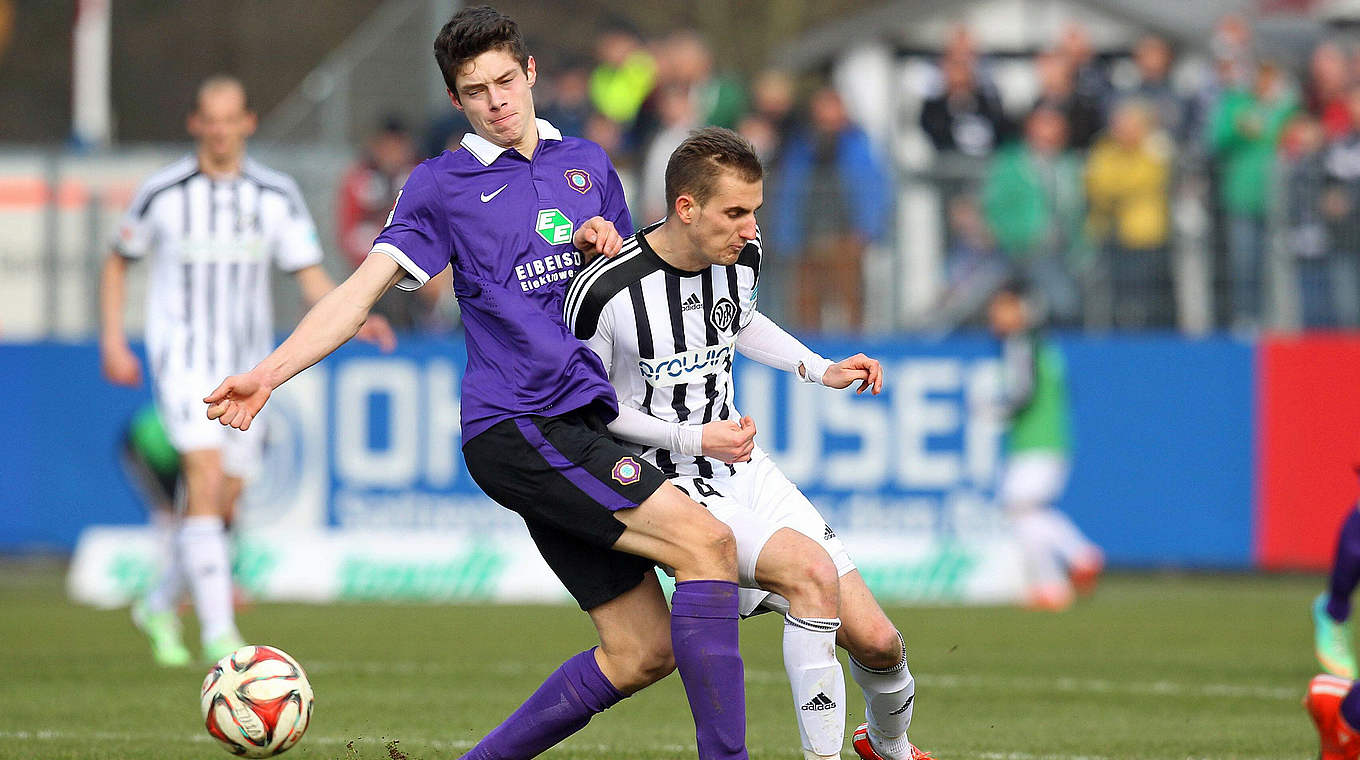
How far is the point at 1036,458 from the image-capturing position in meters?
14.0

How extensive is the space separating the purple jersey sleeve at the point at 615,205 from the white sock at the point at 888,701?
1.47 metres

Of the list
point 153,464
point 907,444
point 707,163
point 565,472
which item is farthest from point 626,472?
point 907,444

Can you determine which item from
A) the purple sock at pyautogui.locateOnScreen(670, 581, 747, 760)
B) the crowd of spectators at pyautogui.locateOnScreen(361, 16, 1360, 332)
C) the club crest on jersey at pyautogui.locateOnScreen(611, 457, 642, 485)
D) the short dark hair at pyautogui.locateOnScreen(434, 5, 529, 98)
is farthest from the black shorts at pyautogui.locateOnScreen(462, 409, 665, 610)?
the crowd of spectators at pyautogui.locateOnScreen(361, 16, 1360, 332)

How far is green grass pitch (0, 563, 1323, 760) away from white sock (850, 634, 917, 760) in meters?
0.87

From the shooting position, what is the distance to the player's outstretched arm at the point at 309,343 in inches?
203

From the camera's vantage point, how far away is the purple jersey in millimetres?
5570

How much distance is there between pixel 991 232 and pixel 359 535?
17.5 feet

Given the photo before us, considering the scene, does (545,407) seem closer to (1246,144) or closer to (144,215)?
(144,215)

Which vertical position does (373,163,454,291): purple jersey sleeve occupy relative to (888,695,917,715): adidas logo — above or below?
above

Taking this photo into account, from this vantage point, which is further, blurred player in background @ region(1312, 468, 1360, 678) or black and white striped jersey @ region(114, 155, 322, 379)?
black and white striped jersey @ region(114, 155, 322, 379)

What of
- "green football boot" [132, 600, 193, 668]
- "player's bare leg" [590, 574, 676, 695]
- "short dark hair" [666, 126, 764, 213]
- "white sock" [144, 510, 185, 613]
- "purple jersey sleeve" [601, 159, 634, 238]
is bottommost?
"green football boot" [132, 600, 193, 668]

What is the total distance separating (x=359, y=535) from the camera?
14.4m

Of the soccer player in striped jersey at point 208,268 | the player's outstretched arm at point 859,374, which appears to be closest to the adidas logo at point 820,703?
the player's outstretched arm at point 859,374

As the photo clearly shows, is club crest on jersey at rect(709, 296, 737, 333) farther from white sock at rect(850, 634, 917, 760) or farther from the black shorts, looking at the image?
white sock at rect(850, 634, 917, 760)
